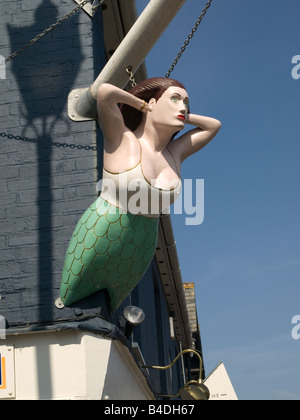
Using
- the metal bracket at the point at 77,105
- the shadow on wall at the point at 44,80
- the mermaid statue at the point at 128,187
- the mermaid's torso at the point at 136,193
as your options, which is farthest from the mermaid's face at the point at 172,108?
the shadow on wall at the point at 44,80

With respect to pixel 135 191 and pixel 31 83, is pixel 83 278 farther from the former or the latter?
pixel 31 83

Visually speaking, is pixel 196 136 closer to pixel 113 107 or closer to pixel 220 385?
pixel 113 107

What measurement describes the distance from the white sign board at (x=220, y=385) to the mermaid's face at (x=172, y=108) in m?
9.95

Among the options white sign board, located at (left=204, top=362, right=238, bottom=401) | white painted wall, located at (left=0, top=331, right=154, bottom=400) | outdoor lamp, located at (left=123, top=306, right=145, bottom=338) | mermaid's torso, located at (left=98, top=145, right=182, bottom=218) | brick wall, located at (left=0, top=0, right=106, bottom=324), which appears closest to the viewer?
mermaid's torso, located at (left=98, top=145, right=182, bottom=218)

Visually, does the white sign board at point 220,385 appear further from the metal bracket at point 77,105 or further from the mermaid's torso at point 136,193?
the mermaid's torso at point 136,193

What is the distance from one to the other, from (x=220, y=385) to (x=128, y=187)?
1037cm

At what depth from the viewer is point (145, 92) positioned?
5504 mm

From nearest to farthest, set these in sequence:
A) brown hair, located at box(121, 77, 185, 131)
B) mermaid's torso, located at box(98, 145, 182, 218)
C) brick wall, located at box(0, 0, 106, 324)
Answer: mermaid's torso, located at box(98, 145, 182, 218) < brown hair, located at box(121, 77, 185, 131) < brick wall, located at box(0, 0, 106, 324)

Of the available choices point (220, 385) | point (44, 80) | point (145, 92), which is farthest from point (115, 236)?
point (220, 385)

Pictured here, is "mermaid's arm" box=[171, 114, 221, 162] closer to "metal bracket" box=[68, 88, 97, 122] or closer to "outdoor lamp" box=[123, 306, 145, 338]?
"metal bracket" box=[68, 88, 97, 122]

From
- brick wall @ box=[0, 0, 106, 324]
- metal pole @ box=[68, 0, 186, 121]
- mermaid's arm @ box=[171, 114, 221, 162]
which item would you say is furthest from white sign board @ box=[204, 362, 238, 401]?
metal pole @ box=[68, 0, 186, 121]

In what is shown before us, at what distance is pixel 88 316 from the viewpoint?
18.0ft

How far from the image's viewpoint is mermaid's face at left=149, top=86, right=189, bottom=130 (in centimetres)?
529
